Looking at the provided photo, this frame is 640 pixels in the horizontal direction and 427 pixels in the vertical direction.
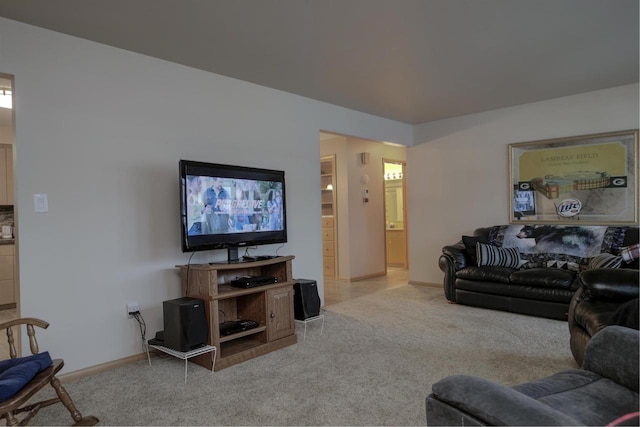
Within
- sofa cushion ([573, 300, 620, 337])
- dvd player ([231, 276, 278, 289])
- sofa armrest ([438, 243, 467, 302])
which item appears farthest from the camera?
sofa armrest ([438, 243, 467, 302])

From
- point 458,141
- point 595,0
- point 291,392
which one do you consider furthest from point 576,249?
point 291,392

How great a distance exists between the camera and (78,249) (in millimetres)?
2787

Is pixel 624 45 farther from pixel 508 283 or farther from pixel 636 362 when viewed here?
pixel 636 362

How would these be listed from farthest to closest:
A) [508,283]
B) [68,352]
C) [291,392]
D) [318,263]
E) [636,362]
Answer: [318,263]
[508,283]
[68,352]
[291,392]
[636,362]

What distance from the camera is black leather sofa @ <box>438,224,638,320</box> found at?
12.6 feet

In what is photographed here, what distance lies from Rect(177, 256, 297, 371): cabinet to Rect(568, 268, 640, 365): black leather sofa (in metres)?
2.09

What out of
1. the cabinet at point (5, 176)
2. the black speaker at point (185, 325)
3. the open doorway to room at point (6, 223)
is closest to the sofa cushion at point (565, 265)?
the black speaker at point (185, 325)

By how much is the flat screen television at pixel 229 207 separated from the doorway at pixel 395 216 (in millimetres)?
4730

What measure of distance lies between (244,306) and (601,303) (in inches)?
103

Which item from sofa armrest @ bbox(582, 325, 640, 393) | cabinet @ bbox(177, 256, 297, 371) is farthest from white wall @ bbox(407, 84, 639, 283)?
sofa armrest @ bbox(582, 325, 640, 393)

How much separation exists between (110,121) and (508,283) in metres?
4.05

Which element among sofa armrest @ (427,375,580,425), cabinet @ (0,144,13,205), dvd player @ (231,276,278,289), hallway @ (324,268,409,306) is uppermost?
cabinet @ (0,144,13,205)

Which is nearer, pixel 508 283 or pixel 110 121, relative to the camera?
pixel 110 121

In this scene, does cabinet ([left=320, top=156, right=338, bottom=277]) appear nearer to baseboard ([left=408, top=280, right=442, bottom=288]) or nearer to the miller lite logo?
baseboard ([left=408, top=280, right=442, bottom=288])
